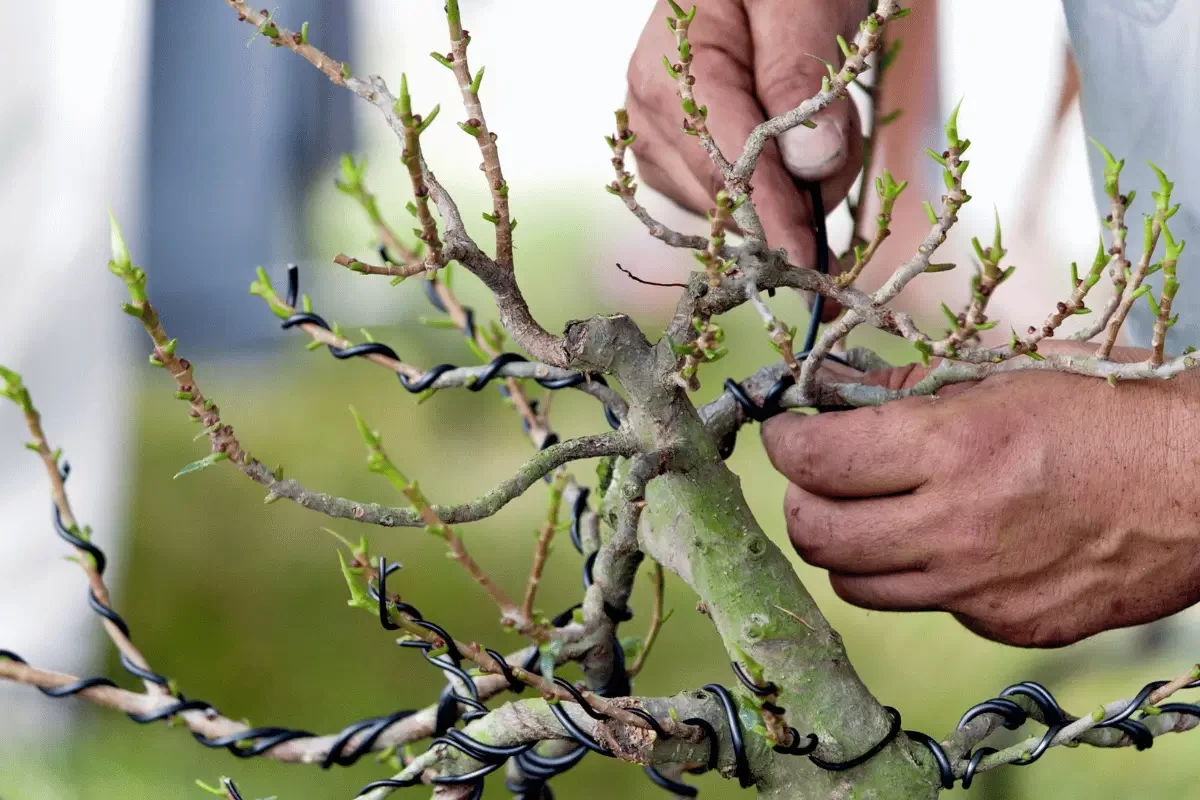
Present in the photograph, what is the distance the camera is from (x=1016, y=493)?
20.6 inches

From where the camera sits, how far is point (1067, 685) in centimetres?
155

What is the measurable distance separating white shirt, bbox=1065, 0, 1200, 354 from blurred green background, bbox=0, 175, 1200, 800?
0.86m

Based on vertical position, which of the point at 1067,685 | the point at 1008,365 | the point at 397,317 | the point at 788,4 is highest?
the point at 788,4

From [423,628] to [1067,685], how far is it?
1446 mm

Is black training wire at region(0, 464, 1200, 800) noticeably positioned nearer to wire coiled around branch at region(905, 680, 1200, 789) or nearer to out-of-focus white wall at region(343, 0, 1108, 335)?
wire coiled around branch at region(905, 680, 1200, 789)

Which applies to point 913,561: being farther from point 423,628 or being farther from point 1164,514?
point 423,628

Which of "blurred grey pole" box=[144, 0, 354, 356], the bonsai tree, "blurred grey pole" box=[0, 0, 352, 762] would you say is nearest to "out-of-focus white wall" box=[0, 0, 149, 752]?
"blurred grey pole" box=[0, 0, 352, 762]

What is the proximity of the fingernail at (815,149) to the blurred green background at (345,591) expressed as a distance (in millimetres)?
1158

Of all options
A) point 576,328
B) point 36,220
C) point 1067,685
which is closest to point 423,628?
point 576,328

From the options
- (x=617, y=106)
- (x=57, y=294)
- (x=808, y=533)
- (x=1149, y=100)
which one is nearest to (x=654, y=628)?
(x=808, y=533)

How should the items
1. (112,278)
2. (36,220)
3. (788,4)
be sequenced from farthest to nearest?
1. (112,278)
2. (36,220)
3. (788,4)

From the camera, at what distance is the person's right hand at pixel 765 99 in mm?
604

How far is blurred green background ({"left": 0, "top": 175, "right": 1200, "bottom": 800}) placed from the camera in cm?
155

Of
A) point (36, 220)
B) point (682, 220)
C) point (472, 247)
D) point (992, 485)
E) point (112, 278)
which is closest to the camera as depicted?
point (472, 247)
